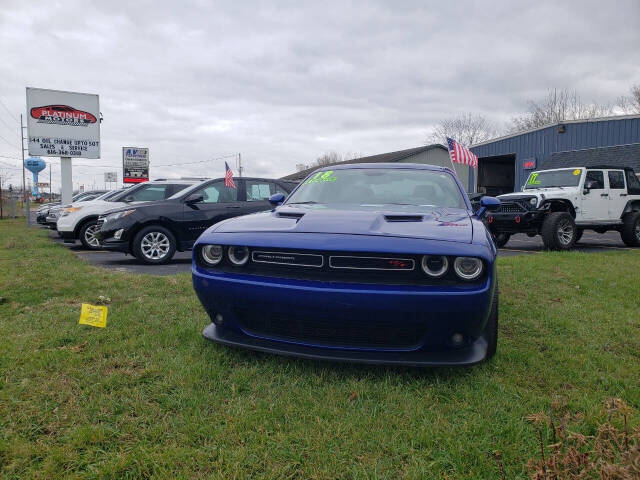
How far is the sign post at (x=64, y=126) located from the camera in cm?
1559

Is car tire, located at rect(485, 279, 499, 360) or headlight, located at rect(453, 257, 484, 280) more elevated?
headlight, located at rect(453, 257, 484, 280)

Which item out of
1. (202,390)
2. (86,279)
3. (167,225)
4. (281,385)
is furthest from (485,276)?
(167,225)

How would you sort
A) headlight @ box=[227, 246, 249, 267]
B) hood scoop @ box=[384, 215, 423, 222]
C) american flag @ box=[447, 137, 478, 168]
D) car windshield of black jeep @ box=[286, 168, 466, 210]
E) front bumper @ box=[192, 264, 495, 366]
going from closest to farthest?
front bumper @ box=[192, 264, 495, 366], headlight @ box=[227, 246, 249, 267], hood scoop @ box=[384, 215, 423, 222], car windshield of black jeep @ box=[286, 168, 466, 210], american flag @ box=[447, 137, 478, 168]

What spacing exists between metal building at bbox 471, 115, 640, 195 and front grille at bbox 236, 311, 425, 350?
44.8ft

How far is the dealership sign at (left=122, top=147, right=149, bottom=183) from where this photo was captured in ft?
95.2

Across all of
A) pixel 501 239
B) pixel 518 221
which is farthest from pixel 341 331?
pixel 501 239

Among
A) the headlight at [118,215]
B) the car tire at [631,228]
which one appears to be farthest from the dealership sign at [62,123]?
the car tire at [631,228]

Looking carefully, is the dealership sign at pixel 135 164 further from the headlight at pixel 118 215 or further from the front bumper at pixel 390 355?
the front bumper at pixel 390 355

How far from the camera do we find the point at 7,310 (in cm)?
374

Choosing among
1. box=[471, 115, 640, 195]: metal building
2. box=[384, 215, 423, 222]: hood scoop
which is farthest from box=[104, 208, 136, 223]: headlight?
box=[471, 115, 640, 195]: metal building

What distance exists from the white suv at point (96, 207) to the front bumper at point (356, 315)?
681 centimetres

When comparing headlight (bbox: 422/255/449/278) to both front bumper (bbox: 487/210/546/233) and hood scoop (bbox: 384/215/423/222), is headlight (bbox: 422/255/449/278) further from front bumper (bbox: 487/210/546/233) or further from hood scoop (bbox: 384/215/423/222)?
front bumper (bbox: 487/210/546/233)

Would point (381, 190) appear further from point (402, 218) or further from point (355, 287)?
point (355, 287)

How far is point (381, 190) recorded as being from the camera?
3.54 metres
